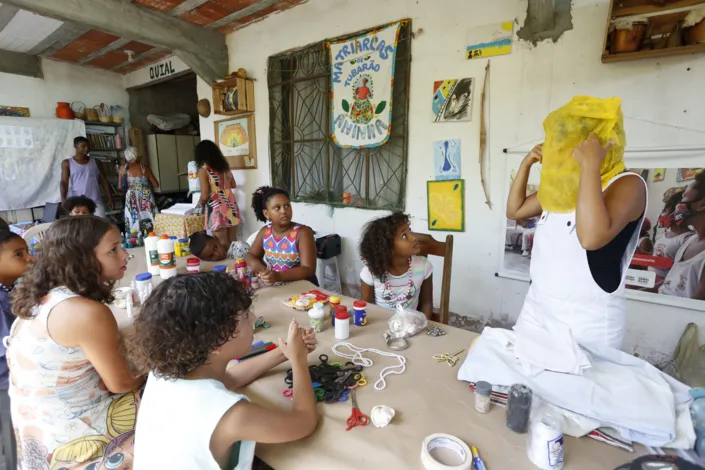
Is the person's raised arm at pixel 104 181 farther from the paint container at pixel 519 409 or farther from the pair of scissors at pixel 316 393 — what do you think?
the paint container at pixel 519 409

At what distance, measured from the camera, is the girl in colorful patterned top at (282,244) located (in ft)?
7.55

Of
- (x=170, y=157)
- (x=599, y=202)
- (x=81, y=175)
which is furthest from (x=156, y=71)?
(x=599, y=202)

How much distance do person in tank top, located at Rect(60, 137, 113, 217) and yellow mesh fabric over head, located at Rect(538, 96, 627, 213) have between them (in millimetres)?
5660

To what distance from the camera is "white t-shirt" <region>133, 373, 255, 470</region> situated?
80cm

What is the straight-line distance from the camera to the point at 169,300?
89cm

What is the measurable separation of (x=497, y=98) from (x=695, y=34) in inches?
40.3

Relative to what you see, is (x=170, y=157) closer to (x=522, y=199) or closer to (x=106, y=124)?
(x=106, y=124)

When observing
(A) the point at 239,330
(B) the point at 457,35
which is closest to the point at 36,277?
(A) the point at 239,330

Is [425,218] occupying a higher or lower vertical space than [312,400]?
higher

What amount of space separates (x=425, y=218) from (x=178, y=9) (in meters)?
3.11

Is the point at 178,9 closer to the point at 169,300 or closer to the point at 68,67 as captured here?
the point at 68,67

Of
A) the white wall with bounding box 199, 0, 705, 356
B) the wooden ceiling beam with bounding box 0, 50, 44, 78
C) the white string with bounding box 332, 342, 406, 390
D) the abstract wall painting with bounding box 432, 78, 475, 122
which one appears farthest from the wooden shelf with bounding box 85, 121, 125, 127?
the white string with bounding box 332, 342, 406, 390

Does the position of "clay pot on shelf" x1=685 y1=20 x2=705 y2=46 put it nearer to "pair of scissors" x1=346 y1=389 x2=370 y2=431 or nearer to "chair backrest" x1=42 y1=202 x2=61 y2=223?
"pair of scissors" x1=346 y1=389 x2=370 y2=431

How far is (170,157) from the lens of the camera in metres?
6.19
